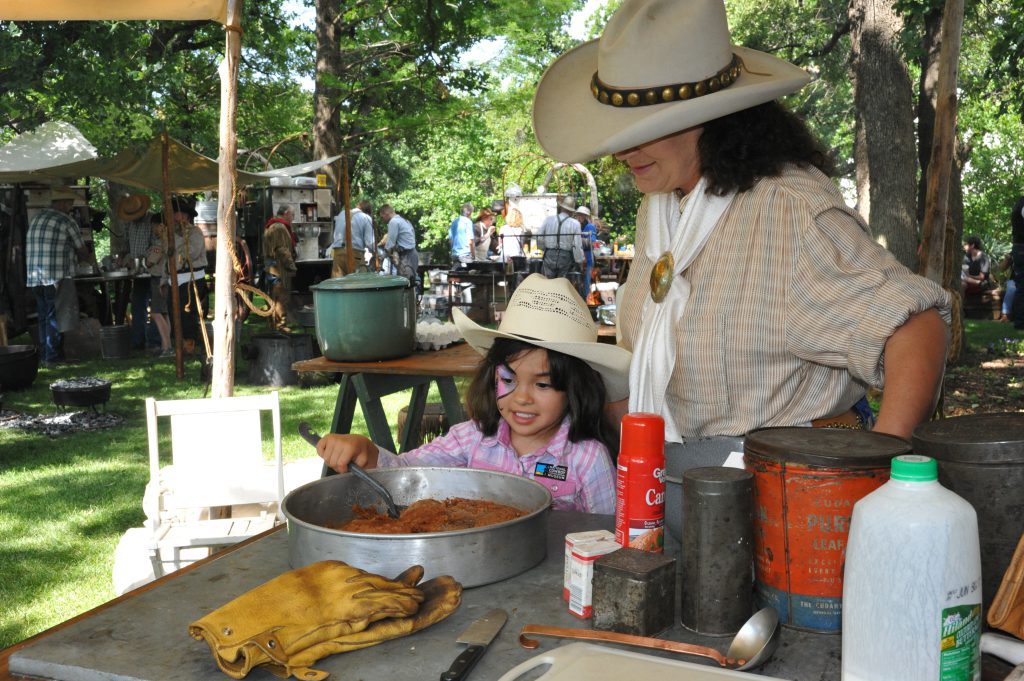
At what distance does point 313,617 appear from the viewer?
1.31m

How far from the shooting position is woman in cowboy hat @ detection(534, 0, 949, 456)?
6.21 ft

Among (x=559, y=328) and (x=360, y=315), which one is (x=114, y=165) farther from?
(x=559, y=328)

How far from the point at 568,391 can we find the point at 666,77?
897 mm

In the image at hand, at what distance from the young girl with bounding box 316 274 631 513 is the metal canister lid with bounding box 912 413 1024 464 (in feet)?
3.65

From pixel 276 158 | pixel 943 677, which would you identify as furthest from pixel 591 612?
pixel 276 158

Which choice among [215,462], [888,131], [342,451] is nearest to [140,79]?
[888,131]

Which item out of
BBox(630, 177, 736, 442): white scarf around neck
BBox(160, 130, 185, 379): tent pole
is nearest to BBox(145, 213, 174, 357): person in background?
BBox(160, 130, 185, 379): tent pole

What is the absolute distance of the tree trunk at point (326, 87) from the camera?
13.1 meters

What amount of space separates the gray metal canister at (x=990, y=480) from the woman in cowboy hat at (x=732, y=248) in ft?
1.77

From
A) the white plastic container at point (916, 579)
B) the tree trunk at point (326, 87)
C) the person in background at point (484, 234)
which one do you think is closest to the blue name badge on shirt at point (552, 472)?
the white plastic container at point (916, 579)

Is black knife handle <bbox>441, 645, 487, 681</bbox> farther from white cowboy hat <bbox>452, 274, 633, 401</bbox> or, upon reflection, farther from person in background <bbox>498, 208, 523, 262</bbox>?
person in background <bbox>498, 208, 523, 262</bbox>

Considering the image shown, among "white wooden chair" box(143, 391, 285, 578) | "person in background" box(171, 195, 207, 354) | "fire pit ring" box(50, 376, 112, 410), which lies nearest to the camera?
"white wooden chair" box(143, 391, 285, 578)

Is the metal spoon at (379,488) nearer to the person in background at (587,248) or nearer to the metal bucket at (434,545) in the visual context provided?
the metal bucket at (434,545)

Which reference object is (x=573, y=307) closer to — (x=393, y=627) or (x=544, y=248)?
(x=393, y=627)
